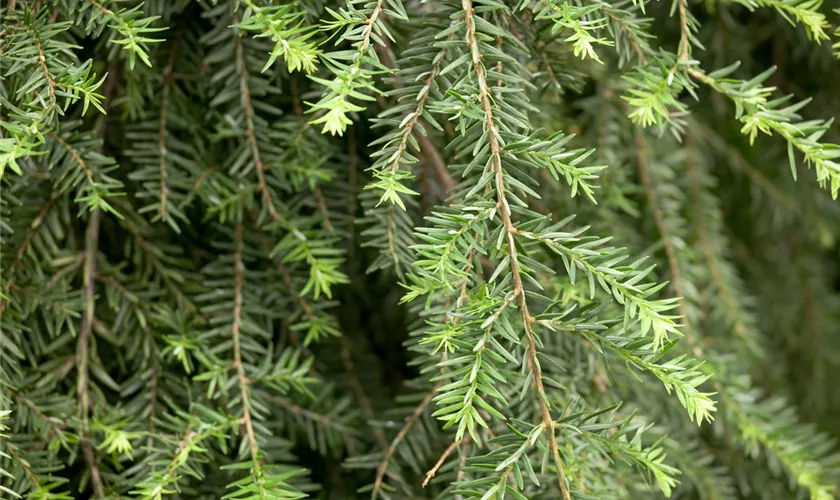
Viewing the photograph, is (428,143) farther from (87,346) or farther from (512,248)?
(87,346)

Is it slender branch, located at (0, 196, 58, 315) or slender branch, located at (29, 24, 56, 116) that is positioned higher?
slender branch, located at (29, 24, 56, 116)

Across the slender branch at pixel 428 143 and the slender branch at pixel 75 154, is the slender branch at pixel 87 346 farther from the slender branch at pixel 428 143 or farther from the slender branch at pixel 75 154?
the slender branch at pixel 428 143

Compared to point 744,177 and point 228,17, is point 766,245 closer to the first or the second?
point 744,177

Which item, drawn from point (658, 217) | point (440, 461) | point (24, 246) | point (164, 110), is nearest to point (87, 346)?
point (24, 246)

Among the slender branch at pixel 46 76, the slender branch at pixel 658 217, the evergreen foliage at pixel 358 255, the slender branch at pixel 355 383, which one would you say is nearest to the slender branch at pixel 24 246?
the evergreen foliage at pixel 358 255

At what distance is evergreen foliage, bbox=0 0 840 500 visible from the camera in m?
0.46

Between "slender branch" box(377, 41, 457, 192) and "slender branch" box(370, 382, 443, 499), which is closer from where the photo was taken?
"slender branch" box(377, 41, 457, 192)

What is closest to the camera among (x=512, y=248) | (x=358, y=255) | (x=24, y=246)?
(x=512, y=248)

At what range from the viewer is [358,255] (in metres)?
0.71

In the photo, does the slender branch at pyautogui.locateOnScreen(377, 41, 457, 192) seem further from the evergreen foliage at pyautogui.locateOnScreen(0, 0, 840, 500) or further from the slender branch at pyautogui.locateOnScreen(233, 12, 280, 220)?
the slender branch at pyautogui.locateOnScreen(233, 12, 280, 220)

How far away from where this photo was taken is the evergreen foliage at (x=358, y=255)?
0.46 m

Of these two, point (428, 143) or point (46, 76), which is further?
point (428, 143)

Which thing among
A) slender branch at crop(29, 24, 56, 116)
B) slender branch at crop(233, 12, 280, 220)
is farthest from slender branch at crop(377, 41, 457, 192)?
slender branch at crop(29, 24, 56, 116)

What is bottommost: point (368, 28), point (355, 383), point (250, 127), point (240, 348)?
point (355, 383)
